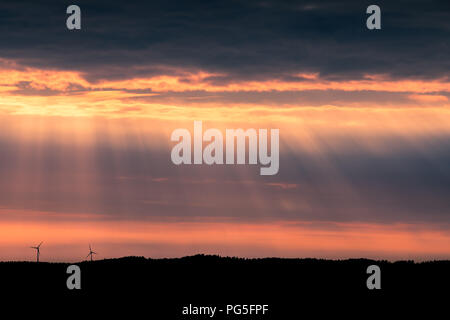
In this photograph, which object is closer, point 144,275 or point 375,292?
point 375,292

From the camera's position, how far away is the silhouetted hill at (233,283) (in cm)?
9438

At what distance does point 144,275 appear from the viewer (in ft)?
356

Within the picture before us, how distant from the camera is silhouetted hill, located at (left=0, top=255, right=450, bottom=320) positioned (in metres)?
94.4

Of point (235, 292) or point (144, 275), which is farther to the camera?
point (144, 275)

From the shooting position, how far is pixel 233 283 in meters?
104
